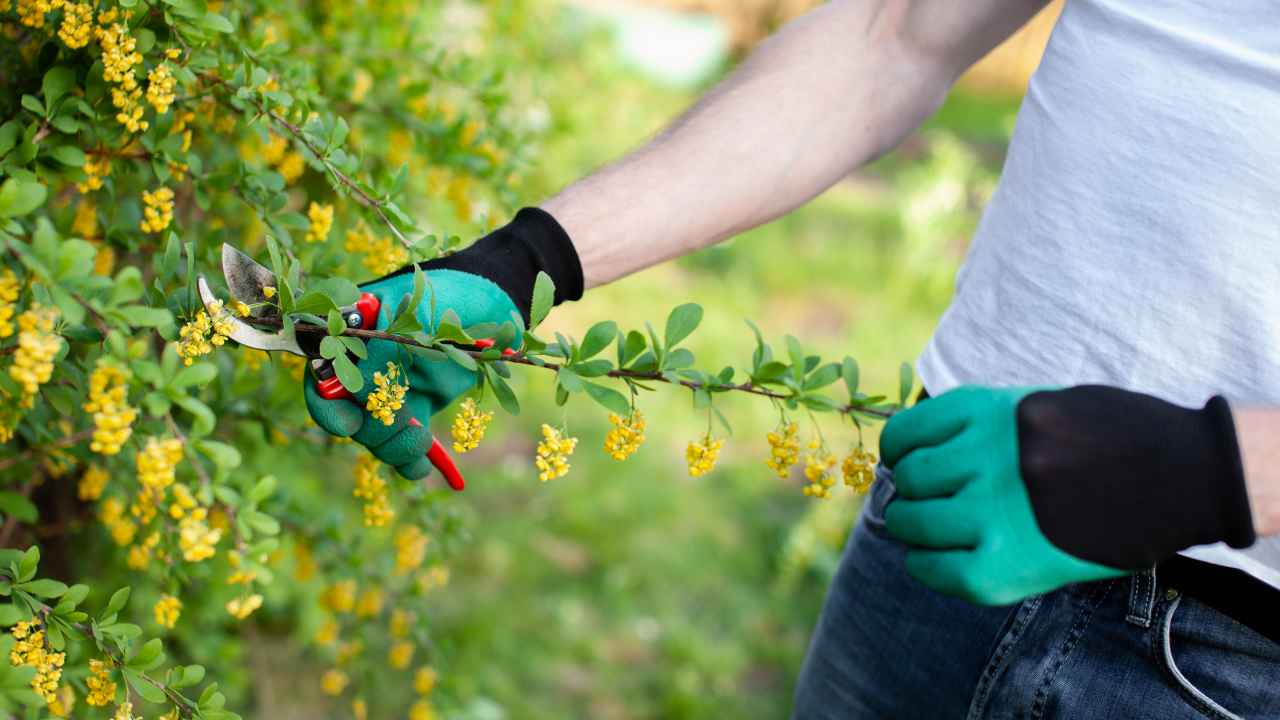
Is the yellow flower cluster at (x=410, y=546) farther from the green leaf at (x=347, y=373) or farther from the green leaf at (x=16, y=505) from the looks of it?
the green leaf at (x=347, y=373)

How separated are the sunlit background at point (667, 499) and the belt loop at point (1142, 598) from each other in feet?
2.84

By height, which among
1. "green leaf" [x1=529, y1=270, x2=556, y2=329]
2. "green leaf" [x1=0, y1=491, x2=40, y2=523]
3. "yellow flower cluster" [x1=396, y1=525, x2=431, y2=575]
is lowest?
"yellow flower cluster" [x1=396, y1=525, x2=431, y2=575]

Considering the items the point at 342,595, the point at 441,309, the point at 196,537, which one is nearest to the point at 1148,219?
the point at 441,309

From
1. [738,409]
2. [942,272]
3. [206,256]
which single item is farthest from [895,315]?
[206,256]

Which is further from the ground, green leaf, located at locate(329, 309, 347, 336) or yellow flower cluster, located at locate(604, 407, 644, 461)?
green leaf, located at locate(329, 309, 347, 336)

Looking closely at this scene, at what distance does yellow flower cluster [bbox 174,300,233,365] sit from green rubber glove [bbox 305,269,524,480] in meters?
0.14

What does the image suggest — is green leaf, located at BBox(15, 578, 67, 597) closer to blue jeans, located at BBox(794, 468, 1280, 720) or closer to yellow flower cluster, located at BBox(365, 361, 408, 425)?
yellow flower cluster, located at BBox(365, 361, 408, 425)

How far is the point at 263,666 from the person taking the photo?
8.38 feet

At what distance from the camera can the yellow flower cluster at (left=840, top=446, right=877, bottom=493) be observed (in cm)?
121

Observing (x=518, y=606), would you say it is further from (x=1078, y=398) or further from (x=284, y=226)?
(x=1078, y=398)

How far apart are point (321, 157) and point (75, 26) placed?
27 centimetres

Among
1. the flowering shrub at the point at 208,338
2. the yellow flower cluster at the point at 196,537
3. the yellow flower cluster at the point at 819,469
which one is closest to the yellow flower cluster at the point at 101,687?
the flowering shrub at the point at 208,338

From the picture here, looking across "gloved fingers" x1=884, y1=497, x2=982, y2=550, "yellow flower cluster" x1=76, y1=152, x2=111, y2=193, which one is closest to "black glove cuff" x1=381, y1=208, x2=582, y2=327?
"yellow flower cluster" x1=76, y1=152, x2=111, y2=193

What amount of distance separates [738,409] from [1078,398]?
3117 mm
